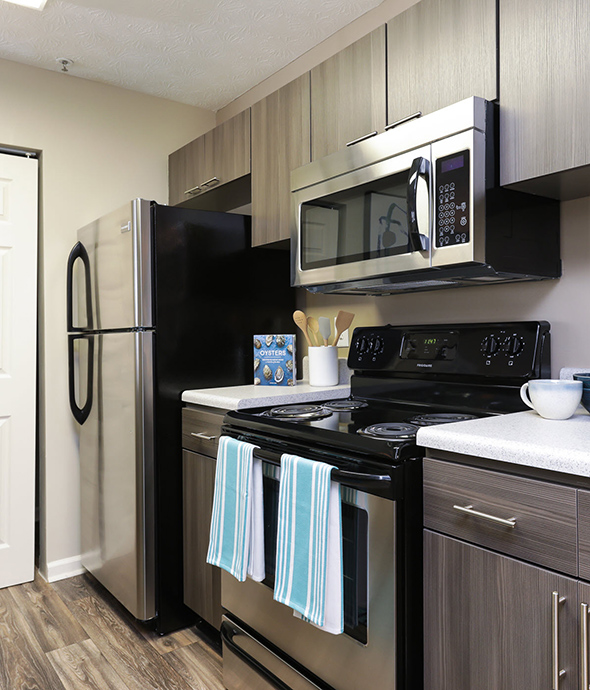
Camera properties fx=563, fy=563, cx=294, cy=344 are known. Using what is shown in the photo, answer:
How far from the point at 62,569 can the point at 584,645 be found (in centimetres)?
242

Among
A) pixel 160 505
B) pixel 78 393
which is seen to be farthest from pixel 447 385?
pixel 78 393

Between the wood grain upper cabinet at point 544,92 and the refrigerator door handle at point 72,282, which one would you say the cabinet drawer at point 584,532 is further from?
the refrigerator door handle at point 72,282

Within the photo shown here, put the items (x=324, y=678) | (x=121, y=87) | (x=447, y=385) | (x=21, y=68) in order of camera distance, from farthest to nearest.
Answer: (x=121, y=87) → (x=21, y=68) → (x=447, y=385) → (x=324, y=678)

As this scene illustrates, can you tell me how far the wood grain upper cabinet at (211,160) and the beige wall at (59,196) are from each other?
30 cm

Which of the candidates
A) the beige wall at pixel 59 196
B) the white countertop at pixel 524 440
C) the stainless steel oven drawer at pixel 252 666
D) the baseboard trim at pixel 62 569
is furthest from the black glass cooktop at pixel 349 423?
the baseboard trim at pixel 62 569

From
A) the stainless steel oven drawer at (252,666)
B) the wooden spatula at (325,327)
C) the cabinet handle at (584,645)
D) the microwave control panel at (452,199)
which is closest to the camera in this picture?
the cabinet handle at (584,645)

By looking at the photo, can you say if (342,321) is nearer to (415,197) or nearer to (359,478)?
(415,197)

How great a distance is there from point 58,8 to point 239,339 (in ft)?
4.77

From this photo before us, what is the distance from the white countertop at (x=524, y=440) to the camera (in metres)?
0.97

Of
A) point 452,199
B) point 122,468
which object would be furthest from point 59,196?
point 452,199

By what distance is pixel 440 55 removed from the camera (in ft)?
5.15

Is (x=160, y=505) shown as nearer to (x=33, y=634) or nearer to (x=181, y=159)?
(x=33, y=634)

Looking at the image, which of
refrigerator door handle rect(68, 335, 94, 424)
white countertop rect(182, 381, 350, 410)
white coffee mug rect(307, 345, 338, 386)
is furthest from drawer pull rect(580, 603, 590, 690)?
refrigerator door handle rect(68, 335, 94, 424)

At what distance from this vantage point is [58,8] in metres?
2.16
